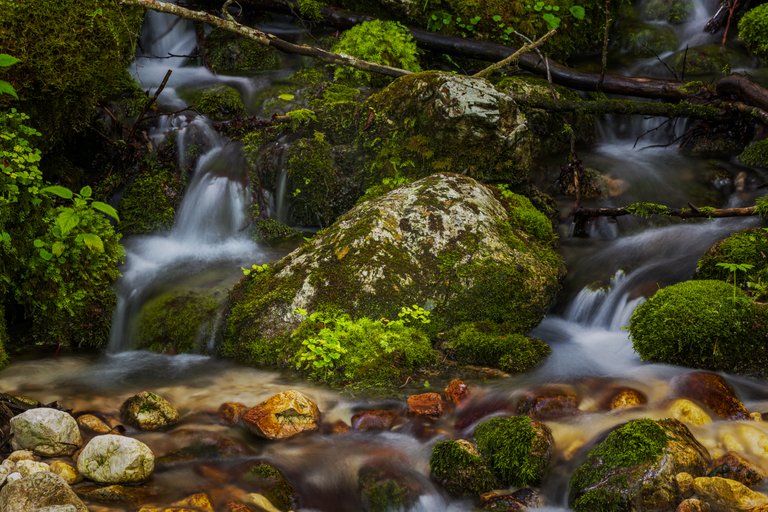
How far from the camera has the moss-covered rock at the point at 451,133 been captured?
23.7 ft

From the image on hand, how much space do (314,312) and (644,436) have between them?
292 centimetres

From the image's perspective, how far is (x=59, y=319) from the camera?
5.88m

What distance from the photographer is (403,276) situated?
19.0 feet

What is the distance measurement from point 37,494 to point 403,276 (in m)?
3.43

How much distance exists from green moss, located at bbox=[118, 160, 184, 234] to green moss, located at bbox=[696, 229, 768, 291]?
5864 mm

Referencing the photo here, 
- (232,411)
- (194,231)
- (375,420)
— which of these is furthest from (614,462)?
(194,231)

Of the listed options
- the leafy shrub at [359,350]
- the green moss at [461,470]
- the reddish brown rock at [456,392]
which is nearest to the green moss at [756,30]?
the leafy shrub at [359,350]

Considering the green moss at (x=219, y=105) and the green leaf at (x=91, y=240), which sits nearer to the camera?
the green leaf at (x=91, y=240)

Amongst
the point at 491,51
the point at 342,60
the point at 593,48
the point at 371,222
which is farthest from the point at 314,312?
the point at 593,48

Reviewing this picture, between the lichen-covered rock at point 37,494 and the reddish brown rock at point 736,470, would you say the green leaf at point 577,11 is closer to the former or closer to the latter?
the reddish brown rock at point 736,470

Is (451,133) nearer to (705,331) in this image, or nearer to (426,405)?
(705,331)

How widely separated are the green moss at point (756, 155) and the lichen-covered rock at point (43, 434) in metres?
8.61

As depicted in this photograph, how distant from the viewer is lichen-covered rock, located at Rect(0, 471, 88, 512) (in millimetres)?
3055

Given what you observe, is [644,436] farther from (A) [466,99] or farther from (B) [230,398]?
(A) [466,99]
